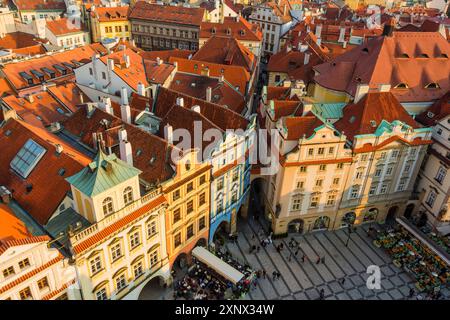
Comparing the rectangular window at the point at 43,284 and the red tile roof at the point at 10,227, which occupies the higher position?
the red tile roof at the point at 10,227

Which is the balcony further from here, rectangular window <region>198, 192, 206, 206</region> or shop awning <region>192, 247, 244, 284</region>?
shop awning <region>192, 247, 244, 284</region>

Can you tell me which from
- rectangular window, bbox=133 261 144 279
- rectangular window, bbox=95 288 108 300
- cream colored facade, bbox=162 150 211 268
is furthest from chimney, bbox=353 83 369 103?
rectangular window, bbox=95 288 108 300

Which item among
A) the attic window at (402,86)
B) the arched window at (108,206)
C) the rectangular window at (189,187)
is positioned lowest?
the rectangular window at (189,187)

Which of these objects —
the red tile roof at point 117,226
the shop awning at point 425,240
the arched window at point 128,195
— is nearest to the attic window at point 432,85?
the shop awning at point 425,240

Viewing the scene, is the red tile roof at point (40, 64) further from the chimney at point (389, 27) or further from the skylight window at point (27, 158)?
the chimney at point (389, 27)

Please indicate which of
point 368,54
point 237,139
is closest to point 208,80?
point 237,139

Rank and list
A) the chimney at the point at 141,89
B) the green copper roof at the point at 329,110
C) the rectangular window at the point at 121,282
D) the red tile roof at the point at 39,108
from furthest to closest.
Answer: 1. the chimney at the point at 141,89
2. the green copper roof at the point at 329,110
3. the red tile roof at the point at 39,108
4. the rectangular window at the point at 121,282

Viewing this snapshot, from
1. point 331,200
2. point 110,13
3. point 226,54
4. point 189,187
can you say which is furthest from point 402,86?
point 110,13

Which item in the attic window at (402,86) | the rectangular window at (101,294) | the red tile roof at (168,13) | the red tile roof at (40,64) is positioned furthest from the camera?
the red tile roof at (168,13)
